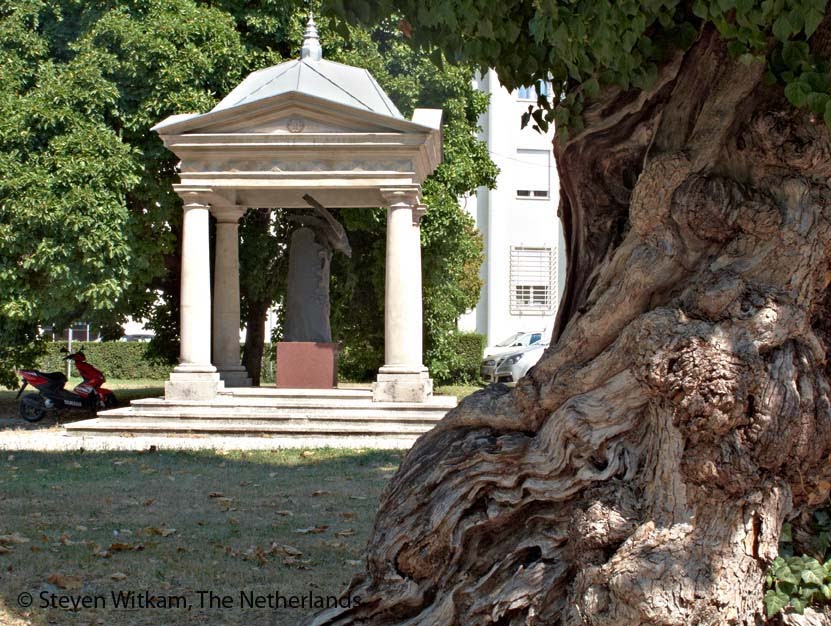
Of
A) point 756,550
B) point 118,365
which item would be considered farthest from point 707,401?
point 118,365

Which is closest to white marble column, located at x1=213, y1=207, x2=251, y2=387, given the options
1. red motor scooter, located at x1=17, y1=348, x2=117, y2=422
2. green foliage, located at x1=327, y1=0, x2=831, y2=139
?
red motor scooter, located at x1=17, y1=348, x2=117, y2=422

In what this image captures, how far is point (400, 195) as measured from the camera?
622 inches

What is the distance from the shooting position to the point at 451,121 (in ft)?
67.9

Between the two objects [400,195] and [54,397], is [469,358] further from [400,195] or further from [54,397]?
[54,397]

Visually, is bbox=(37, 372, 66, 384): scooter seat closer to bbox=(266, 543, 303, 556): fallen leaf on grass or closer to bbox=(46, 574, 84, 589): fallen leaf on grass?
bbox=(266, 543, 303, 556): fallen leaf on grass

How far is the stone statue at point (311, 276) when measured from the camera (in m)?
16.7

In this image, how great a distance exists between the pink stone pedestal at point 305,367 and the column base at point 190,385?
1186 millimetres

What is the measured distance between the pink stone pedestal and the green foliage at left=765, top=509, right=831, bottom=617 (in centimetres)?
1288

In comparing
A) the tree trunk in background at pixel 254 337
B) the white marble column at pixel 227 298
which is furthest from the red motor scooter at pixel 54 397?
the tree trunk in background at pixel 254 337

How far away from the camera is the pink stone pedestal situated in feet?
54.2

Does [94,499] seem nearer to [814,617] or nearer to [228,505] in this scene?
[228,505]

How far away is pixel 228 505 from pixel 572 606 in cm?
507

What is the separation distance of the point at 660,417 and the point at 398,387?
1174 cm

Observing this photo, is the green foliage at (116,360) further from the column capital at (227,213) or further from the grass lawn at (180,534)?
→ the grass lawn at (180,534)
